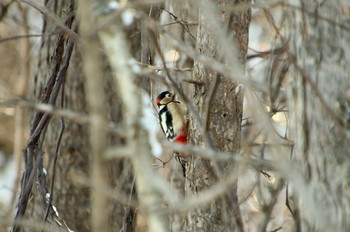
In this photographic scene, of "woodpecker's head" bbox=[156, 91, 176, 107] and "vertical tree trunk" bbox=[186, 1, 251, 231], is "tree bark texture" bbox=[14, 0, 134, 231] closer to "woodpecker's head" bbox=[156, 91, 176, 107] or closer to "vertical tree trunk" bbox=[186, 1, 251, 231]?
"woodpecker's head" bbox=[156, 91, 176, 107]

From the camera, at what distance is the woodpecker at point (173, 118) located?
5.68m

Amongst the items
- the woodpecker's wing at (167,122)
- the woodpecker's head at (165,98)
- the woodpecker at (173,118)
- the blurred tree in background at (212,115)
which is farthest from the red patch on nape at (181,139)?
the blurred tree in background at (212,115)

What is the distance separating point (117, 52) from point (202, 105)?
2.20 metres

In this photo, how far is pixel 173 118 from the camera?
599 centimetres

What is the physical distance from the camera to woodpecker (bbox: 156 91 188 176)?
568 centimetres

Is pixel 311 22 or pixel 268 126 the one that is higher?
pixel 311 22

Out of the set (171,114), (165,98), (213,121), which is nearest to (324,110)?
(213,121)

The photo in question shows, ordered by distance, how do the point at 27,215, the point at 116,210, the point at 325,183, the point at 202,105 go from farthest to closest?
the point at 116,210 < the point at 27,215 < the point at 202,105 < the point at 325,183

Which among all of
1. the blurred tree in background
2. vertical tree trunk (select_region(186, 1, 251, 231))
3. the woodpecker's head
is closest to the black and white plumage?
the woodpecker's head

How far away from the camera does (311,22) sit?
373 centimetres

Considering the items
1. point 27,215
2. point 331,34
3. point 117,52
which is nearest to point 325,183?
point 331,34

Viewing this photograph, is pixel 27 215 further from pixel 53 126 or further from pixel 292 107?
pixel 292 107

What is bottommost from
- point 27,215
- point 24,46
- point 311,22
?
point 27,215

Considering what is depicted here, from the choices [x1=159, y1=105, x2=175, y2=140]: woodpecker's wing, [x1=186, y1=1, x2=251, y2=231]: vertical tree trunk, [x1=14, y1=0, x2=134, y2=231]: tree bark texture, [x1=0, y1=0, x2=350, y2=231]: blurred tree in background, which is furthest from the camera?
[x1=14, y1=0, x2=134, y2=231]: tree bark texture
